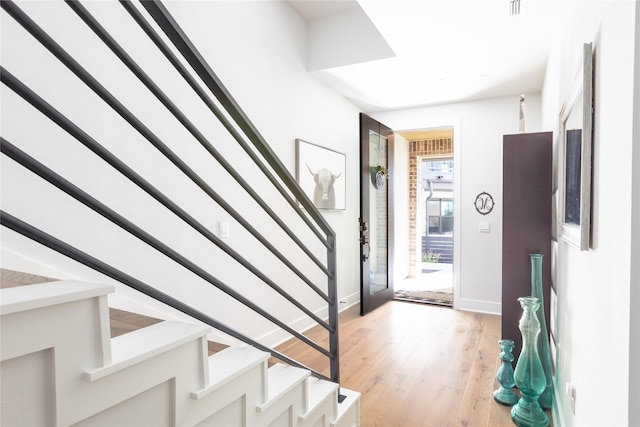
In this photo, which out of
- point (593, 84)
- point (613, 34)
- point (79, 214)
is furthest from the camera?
point (79, 214)

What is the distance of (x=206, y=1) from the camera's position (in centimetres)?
247

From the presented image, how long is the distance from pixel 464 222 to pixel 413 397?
269 cm

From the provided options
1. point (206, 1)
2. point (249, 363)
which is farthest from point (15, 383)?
point (206, 1)

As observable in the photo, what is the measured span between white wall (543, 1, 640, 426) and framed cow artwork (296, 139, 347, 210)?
2.40m

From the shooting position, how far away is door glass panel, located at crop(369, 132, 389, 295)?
4469 mm

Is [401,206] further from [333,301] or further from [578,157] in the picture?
[578,157]

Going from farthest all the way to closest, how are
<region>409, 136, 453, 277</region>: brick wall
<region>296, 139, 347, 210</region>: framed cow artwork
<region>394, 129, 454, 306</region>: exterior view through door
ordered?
<region>409, 136, 453, 277</region>: brick wall
<region>394, 129, 454, 306</region>: exterior view through door
<region>296, 139, 347, 210</region>: framed cow artwork

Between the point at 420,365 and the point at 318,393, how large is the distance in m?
1.44

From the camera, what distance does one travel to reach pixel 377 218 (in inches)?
184

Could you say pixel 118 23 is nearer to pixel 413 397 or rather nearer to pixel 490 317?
pixel 413 397

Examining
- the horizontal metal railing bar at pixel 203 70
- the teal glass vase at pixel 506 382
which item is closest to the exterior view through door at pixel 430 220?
the teal glass vase at pixel 506 382

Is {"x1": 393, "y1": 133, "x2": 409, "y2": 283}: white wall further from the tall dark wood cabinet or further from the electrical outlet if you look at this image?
the electrical outlet

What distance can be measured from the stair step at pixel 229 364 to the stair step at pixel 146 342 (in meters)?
0.16

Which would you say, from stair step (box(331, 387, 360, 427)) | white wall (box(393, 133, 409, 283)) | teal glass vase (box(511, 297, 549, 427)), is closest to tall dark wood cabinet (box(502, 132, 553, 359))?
teal glass vase (box(511, 297, 549, 427))
